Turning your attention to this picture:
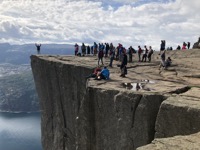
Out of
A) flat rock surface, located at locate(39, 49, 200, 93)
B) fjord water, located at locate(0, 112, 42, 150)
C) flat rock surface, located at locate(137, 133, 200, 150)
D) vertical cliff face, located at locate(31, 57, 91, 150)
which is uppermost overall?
flat rock surface, located at locate(39, 49, 200, 93)

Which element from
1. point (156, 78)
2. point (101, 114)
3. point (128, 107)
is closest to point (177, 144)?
point (128, 107)

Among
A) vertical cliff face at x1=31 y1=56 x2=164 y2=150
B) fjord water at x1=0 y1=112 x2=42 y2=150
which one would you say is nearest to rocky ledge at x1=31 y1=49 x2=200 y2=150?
vertical cliff face at x1=31 y1=56 x2=164 y2=150

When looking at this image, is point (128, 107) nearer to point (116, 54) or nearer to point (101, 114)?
point (101, 114)

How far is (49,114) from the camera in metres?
39.8

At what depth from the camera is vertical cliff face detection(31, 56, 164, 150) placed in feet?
55.2

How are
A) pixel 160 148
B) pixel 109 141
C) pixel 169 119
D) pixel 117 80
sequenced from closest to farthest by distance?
pixel 160 148 < pixel 169 119 < pixel 109 141 < pixel 117 80

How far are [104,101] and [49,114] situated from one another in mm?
21433

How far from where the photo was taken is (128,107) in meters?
17.5

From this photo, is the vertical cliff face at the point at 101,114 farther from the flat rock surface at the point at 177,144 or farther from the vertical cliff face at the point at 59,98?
the flat rock surface at the point at 177,144

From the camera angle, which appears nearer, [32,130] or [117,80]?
[117,80]

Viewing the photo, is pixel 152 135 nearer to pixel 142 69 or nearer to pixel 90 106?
pixel 90 106

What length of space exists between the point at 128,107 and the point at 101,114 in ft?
10.5

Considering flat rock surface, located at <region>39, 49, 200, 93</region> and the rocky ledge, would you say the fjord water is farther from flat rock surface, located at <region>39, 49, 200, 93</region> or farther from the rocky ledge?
flat rock surface, located at <region>39, 49, 200, 93</region>

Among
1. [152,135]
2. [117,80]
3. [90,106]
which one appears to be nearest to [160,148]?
[152,135]
